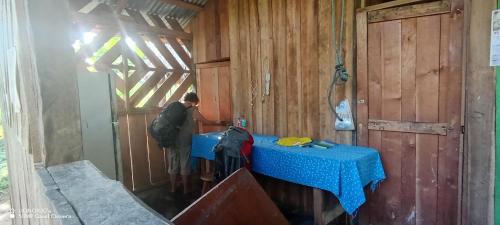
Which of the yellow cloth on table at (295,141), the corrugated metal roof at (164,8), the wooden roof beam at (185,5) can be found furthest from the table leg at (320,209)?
the corrugated metal roof at (164,8)

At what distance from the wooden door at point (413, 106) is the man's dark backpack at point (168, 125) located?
2382 mm

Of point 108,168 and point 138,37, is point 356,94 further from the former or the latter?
point 138,37

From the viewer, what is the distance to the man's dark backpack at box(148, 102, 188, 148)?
3.99 metres

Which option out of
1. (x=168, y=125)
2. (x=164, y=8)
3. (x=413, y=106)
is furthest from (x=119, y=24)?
(x=413, y=106)

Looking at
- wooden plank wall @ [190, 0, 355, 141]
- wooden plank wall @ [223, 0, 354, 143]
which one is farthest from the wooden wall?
wooden plank wall @ [223, 0, 354, 143]

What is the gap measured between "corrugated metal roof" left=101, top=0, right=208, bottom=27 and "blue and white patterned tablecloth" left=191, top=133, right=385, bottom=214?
2.83 meters

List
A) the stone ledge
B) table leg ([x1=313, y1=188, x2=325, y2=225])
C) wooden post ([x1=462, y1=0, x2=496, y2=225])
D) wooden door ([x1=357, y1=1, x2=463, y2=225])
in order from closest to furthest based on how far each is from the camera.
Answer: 1. the stone ledge
2. wooden post ([x1=462, y1=0, x2=496, y2=225])
3. wooden door ([x1=357, y1=1, x2=463, y2=225])
4. table leg ([x1=313, y1=188, x2=325, y2=225])

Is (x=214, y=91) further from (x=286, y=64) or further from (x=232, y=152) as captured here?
(x=232, y=152)

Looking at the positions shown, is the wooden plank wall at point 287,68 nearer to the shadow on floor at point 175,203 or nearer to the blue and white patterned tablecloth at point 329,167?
the shadow on floor at point 175,203

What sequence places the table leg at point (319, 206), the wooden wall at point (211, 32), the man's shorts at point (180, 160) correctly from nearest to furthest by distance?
1. the table leg at point (319, 206)
2. the man's shorts at point (180, 160)
3. the wooden wall at point (211, 32)

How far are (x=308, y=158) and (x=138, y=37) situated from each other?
10.8 ft

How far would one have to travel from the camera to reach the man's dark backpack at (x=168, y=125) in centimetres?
399

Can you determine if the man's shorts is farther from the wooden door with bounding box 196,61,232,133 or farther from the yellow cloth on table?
the yellow cloth on table

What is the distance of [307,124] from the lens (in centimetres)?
338
